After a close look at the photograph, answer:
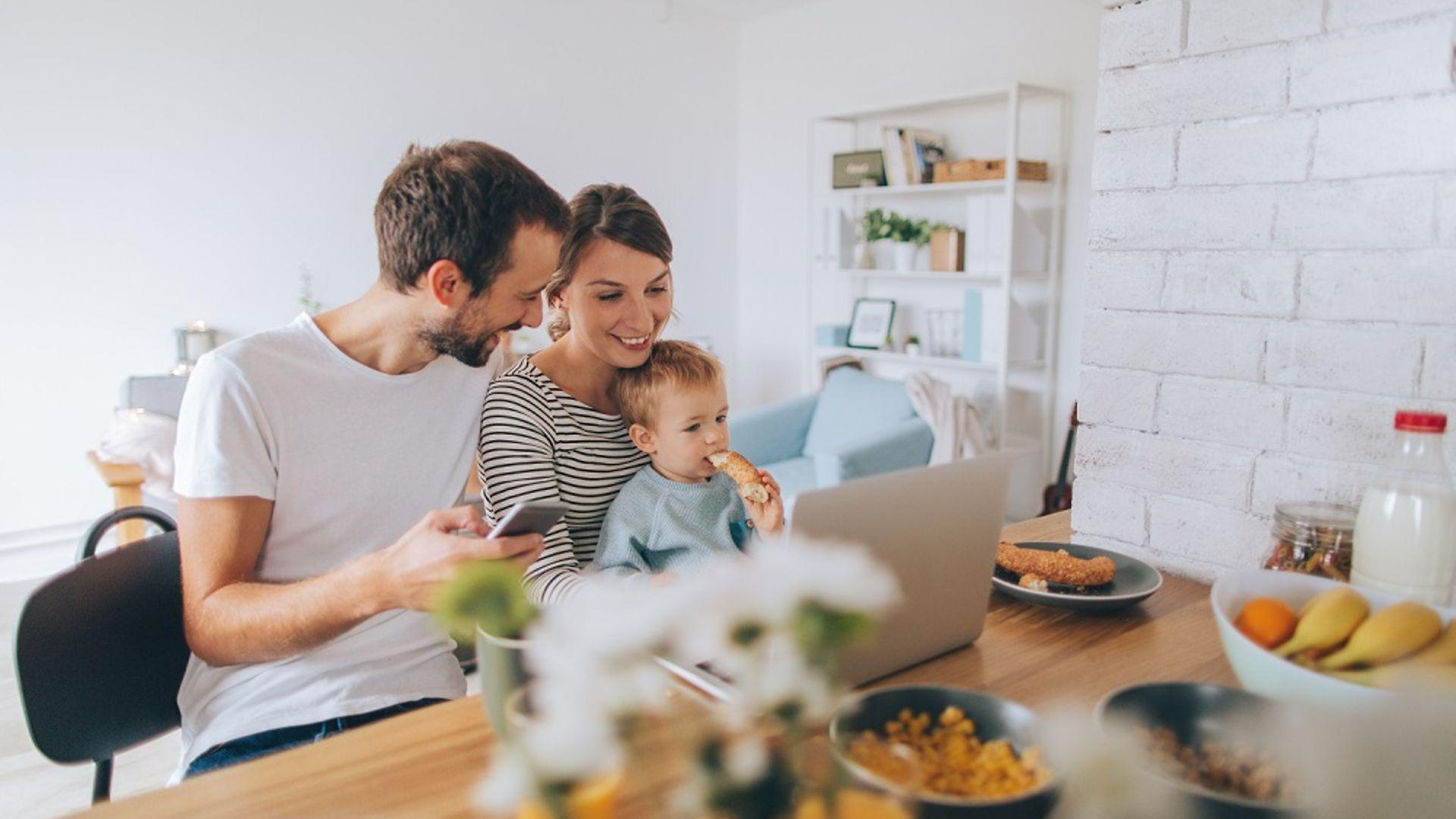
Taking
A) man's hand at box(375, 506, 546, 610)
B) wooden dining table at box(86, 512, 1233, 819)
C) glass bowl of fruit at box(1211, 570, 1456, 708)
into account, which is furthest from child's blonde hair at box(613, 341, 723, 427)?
glass bowl of fruit at box(1211, 570, 1456, 708)

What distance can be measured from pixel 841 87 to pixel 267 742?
15.6ft

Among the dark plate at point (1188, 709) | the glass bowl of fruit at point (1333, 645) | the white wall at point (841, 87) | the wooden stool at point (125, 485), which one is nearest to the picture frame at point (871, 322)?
the white wall at point (841, 87)

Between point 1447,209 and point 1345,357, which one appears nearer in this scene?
point 1447,209

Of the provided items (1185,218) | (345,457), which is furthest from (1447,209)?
(345,457)

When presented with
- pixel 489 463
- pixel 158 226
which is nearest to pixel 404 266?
pixel 489 463

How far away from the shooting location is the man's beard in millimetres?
1394

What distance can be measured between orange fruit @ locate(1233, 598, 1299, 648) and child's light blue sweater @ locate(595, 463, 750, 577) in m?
0.69

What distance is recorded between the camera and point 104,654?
1198mm

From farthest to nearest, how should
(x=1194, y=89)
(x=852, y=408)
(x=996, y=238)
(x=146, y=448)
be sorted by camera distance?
1. (x=852, y=408)
2. (x=996, y=238)
3. (x=146, y=448)
4. (x=1194, y=89)

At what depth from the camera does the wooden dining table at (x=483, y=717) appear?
2.60 feet

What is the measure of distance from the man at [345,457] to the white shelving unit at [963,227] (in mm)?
3106

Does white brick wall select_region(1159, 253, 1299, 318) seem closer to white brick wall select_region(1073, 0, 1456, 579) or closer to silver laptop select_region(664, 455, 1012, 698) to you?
white brick wall select_region(1073, 0, 1456, 579)

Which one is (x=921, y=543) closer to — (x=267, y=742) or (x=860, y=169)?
(x=267, y=742)

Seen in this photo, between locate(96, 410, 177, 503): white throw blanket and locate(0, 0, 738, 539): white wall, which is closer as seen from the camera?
locate(96, 410, 177, 503): white throw blanket
